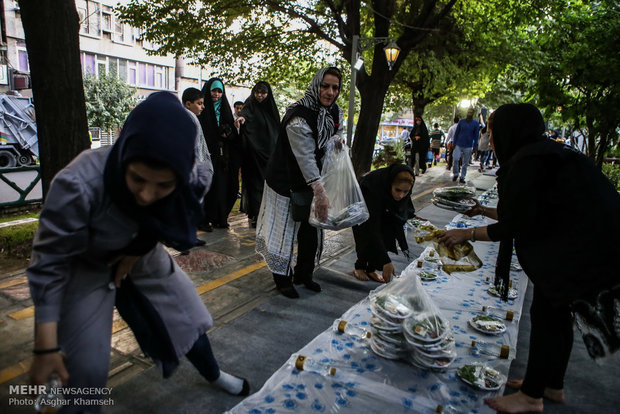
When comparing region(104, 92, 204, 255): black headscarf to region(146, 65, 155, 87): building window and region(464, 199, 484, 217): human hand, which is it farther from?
region(146, 65, 155, 87): building window

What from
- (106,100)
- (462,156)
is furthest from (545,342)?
(106,100)

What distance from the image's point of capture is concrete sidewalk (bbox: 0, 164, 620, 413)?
2.21 meters

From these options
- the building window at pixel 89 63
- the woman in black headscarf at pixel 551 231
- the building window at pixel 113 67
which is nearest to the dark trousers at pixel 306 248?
the woman in black headscarf at pixel 551 231

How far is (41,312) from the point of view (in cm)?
137

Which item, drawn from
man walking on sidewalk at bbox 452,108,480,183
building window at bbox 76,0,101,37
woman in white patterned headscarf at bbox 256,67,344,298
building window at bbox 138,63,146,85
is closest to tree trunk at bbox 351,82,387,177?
man walking on sidewalk at bbox 452,108,480,183

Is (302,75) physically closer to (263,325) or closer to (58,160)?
(58,160)

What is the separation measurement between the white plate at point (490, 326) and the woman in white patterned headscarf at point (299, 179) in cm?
134

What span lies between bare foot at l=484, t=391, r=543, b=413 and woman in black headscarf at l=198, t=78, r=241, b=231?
13.7 ft

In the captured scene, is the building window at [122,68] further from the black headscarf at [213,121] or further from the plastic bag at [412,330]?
the plastic bag at [412,330]

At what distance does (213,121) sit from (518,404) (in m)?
4.63

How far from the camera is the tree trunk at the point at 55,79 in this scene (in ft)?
11.3

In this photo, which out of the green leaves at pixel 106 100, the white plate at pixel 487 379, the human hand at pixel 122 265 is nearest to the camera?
the human hand at pixel 122 265

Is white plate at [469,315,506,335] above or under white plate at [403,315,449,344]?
under

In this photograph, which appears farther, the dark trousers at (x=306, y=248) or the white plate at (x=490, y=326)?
the dark trousers at (x=306, y=248)
